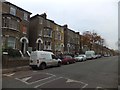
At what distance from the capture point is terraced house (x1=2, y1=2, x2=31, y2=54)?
35228mm

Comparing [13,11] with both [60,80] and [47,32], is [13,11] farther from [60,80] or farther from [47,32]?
[60,80]

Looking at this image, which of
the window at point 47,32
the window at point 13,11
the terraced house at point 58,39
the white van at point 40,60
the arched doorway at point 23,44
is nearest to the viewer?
the white van at point 40,60

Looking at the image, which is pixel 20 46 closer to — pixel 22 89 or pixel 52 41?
pixel 52 41

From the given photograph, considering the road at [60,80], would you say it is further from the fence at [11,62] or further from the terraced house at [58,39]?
the terraced house at [58,39]

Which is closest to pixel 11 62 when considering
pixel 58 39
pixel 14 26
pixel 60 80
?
pixel 14 26

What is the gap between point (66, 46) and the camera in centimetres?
6631

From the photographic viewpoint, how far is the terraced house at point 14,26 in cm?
3523

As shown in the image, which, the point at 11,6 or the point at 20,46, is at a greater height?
the point at 11,6

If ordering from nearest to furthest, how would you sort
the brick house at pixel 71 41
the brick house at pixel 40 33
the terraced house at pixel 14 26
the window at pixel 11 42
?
1. the terraced house at pixel 14 26
2. the window at pixel 11 42
3. the brick house at pixel 40 33
4. the brick house at pixel 71 41

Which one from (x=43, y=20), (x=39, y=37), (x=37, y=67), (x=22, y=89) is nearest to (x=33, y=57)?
(x=37, y=67)

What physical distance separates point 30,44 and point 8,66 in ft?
69.1

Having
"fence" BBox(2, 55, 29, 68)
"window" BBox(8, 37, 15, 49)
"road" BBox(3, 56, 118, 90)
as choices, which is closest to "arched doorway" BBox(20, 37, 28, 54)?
"window" BBox(8, 37, 15, 49)

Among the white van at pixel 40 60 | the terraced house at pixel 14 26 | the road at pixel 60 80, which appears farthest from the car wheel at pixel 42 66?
the terraced house at pixel 14 26

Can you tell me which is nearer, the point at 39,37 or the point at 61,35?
the point at 39,37
